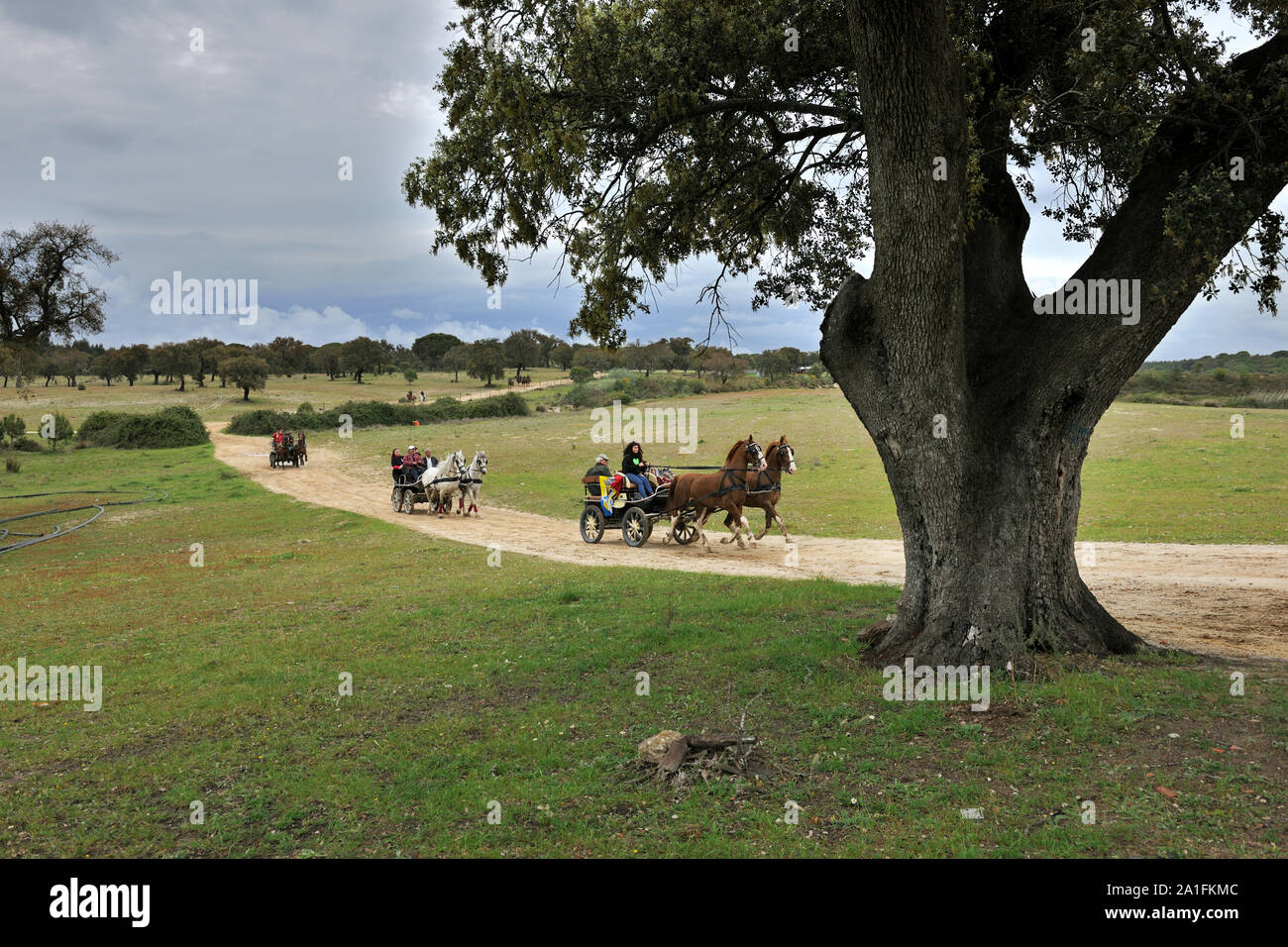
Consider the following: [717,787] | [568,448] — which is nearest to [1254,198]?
[717,787]

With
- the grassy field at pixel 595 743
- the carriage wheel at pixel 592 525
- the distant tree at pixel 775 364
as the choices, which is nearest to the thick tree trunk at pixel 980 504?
the grassy field at pixel 595 743

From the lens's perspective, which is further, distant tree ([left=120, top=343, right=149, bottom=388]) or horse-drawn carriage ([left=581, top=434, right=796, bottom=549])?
distant tree ([left=120, top=343, right=149, bottom=388])

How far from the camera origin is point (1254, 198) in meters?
7.04

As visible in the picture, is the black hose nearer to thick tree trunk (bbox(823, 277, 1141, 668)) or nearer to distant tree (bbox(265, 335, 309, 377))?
thick tree trunk (bbox(823, 277, 1141, 668))

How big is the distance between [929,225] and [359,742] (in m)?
6.90

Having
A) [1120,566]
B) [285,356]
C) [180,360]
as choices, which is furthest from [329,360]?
[1120,566]

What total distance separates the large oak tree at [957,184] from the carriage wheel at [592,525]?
10183 millimetres

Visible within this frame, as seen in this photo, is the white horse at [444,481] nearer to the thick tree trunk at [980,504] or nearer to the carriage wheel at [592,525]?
the carriage wheel at [592,525]

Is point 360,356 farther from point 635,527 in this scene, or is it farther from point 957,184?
point 957,184

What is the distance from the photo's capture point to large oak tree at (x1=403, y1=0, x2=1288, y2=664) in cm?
Answer: 727

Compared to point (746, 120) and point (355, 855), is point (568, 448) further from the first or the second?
point (355, 855)

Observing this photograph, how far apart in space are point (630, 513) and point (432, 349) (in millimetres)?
115458

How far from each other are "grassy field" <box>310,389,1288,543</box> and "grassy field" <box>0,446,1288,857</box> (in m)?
10.2

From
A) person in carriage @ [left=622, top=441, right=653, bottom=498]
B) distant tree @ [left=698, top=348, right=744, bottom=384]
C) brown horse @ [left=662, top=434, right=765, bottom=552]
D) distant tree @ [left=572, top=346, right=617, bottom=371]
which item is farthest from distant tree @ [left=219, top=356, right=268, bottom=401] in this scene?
brown horse @ [left=662, top=434, right=765, bottom=552]
